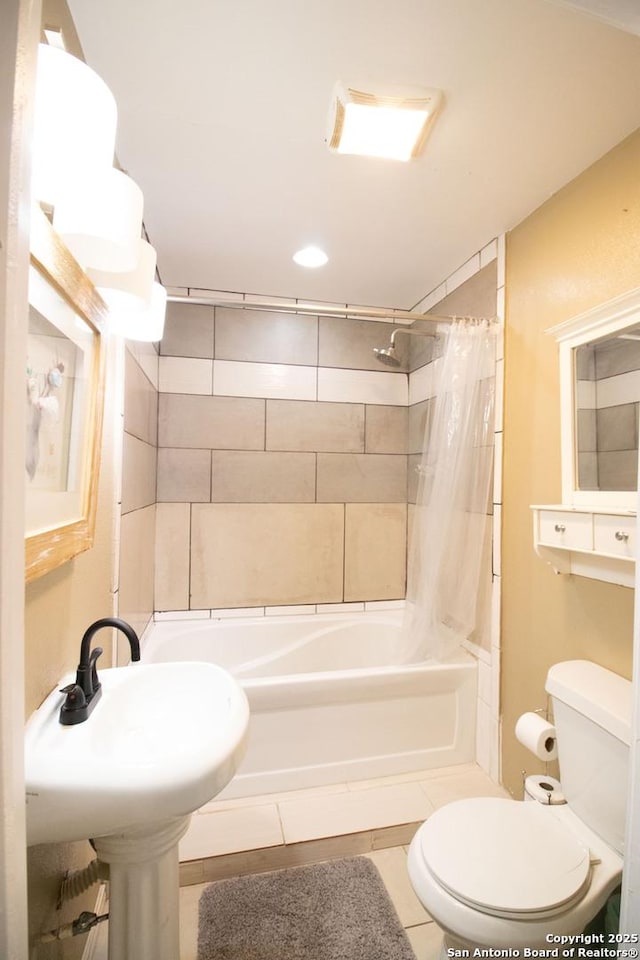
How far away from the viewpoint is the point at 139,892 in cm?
90

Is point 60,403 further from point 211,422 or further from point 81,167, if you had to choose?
point 211,422

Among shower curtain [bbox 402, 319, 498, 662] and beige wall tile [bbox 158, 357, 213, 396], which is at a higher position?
beige wall tile [bbox 158, 357, 213, 396]

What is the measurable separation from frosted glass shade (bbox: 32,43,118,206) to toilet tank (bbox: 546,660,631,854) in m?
1.80

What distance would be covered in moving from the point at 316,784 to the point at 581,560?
145 centimetres

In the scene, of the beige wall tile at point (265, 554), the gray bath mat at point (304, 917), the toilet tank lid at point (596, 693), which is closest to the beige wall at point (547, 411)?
the toilet tank lid at point (596, 693)

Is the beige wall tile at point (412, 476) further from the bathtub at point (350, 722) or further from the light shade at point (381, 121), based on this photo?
the light shade at point (381, 121)

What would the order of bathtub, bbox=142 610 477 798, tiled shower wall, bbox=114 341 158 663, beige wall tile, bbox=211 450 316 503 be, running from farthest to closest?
beige wall tile, bbox=211 450 316 503, bathtub, bbox=142 610 477 798, tiled shower wall, bbox=114 341 158 663

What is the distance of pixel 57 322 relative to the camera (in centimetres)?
90

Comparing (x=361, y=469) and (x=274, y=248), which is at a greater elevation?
(x=274, y=248)

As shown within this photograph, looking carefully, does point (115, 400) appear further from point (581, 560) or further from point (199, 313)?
point (581, 560)

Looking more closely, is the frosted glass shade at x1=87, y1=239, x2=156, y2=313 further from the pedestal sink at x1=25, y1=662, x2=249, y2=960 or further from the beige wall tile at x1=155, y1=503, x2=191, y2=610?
the beige wall tile at x1=155, y1=503, x2=191, y2=610

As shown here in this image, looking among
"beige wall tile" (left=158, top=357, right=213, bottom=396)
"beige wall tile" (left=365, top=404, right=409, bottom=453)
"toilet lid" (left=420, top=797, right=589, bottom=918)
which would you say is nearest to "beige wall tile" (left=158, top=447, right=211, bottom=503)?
"beige wall tile" (left=158, top=357, right=213, bottom=396)

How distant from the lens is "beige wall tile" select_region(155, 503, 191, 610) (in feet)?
8.05

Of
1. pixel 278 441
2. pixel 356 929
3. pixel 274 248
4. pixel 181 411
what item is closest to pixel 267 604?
pixel 278 441
